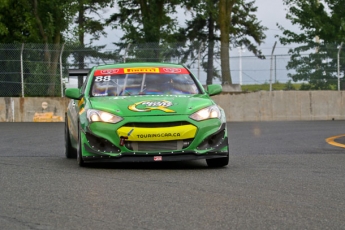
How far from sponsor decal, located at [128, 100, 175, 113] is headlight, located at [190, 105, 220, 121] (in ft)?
0.88

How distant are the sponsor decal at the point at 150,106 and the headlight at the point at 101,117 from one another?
0.22 metres

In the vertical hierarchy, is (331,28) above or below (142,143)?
above

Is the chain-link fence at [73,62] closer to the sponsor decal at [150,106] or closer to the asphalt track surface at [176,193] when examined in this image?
the asphalt track surface at [176,193]

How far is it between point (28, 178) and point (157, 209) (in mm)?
2797

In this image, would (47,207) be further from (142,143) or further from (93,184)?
(142,143)

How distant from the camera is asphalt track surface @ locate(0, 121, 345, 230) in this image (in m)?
6.89

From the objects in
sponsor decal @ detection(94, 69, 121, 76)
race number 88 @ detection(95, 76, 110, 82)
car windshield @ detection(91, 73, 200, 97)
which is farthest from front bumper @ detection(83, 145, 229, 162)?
sponsor decal @ detection(94, 69, 121, 76)

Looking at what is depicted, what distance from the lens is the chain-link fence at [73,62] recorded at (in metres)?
29.8

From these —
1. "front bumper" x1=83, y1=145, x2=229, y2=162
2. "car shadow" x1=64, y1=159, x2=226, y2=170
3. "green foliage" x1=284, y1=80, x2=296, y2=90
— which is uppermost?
"green foliage" x1=284, y1=80, x2=296, y2=90

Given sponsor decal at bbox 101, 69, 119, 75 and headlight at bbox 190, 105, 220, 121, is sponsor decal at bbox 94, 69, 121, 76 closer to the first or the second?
sponsor decal at bbox 101, 69, 119, 75

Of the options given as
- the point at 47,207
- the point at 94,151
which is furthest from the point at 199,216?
the point at 94,151

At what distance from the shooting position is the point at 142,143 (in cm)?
1089

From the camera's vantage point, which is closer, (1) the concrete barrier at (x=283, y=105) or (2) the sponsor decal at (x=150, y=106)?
(2) the sponsor decal at (x=150, y=106)

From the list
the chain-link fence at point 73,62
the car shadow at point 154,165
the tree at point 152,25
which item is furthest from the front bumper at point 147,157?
the tree at point 152,25
